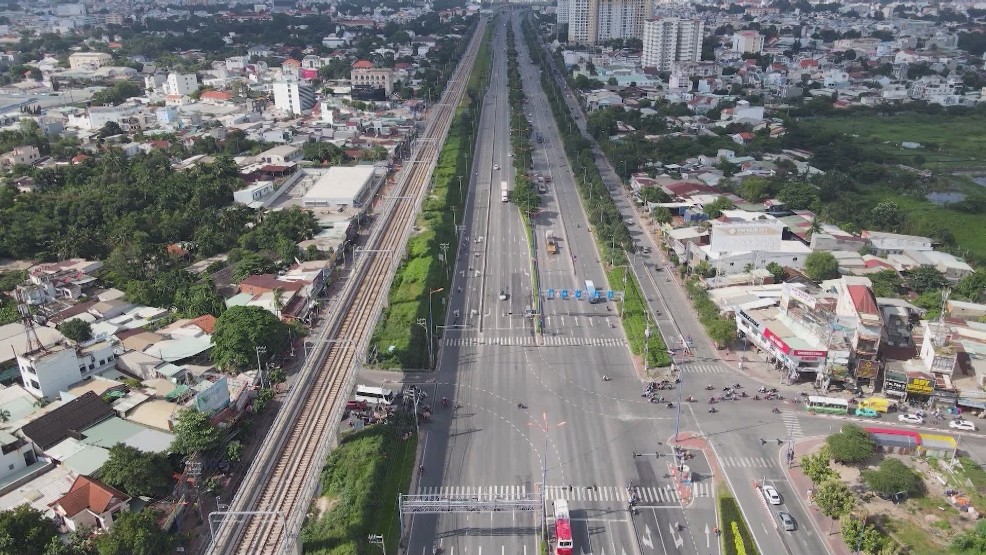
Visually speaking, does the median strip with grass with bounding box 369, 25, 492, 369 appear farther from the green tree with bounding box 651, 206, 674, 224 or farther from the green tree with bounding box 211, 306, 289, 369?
the green tree with bounding box 651, 206, 674, 224

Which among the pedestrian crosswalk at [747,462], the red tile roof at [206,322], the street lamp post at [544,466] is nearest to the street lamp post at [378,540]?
the street lamp post at [544,466]

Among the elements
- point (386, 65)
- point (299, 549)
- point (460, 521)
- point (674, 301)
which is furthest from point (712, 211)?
point (386, 65)

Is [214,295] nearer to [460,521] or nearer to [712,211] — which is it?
[460,521]

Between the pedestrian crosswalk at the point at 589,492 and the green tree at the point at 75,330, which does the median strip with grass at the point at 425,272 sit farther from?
the green tree at the point at 75,330

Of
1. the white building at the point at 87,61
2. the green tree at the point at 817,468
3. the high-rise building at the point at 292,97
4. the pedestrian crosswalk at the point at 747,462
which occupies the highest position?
the white building at the point at 87,61

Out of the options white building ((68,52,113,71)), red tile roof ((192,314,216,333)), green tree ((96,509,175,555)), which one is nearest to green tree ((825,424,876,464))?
green tree ((96,509,175,555))

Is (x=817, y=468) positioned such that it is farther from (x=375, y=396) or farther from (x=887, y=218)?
(x=887, y=218)
